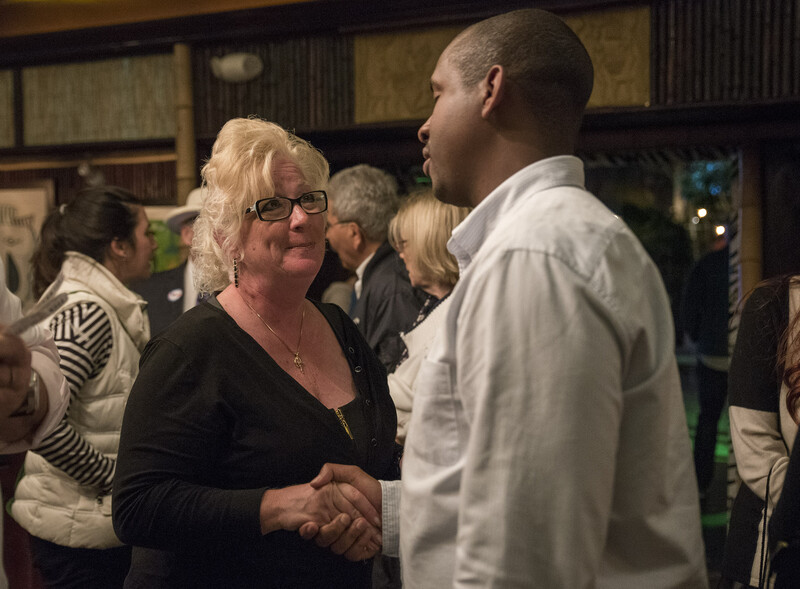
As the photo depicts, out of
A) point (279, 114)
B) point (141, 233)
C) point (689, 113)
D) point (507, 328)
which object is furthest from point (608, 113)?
point (507, 328)

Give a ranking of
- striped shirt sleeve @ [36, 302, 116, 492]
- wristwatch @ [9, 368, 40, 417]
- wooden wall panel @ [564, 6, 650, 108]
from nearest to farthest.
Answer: wristwatch @ [9, 368, 40, 417] → striped shirt sleeve @ [36, 302, 116, 492] → wooden wall panel @ [564, 6, 650, 108]

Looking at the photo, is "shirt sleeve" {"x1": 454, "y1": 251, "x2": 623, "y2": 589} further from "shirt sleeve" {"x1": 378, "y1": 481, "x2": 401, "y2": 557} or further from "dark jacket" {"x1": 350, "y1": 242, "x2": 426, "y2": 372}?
"dark jacket" {"x1": 350, "y1": 242, "x2": 426, "y2": 372}

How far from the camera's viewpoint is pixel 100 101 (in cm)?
434

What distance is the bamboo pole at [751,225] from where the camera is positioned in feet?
11.2

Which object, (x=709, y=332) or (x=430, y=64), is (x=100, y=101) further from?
(x=709, y=332)

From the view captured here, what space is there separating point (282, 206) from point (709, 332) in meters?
2.54

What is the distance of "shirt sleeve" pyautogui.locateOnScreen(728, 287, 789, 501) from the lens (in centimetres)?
195

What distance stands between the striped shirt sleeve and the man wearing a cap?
913mm

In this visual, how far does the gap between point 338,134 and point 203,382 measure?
8.50 ft

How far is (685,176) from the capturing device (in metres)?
3.61

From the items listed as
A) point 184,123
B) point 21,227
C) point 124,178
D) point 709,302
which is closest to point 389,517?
point 709,302

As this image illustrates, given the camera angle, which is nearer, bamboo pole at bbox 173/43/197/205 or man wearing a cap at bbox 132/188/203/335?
man wearing a cap at bbox 132/188/203/335

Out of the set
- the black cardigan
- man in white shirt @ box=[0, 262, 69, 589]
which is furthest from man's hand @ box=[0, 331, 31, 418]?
the black cardigan

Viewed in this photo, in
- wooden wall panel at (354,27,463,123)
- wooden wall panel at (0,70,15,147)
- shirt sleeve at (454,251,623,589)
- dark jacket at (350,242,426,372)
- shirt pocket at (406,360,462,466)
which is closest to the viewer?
shirt sleeve at (454,251,623,589)
